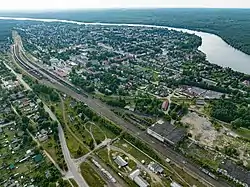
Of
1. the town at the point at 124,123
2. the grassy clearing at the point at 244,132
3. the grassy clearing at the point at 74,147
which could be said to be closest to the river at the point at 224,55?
the town at the point at 124,123

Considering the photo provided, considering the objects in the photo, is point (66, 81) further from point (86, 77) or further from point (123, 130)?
point (123, 130)

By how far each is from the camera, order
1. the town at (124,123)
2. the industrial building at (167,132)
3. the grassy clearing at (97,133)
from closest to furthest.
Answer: the town at (124,123) < the industrial building at (167,132) < the grassy clearing at (97,133)

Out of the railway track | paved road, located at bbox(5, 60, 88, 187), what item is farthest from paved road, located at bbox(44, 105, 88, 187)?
the railway track

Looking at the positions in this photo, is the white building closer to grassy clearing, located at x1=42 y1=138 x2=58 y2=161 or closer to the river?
grassy clearing, located at x1=42 y1=138 x2=58 y2=161

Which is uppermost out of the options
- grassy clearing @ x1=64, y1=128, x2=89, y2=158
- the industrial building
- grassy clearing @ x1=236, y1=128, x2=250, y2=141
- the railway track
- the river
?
the industrial building

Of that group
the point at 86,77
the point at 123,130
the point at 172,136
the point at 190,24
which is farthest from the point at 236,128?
the point at 190,24

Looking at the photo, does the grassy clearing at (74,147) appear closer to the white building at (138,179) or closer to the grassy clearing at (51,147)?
the grassy clearing at (51,147)
